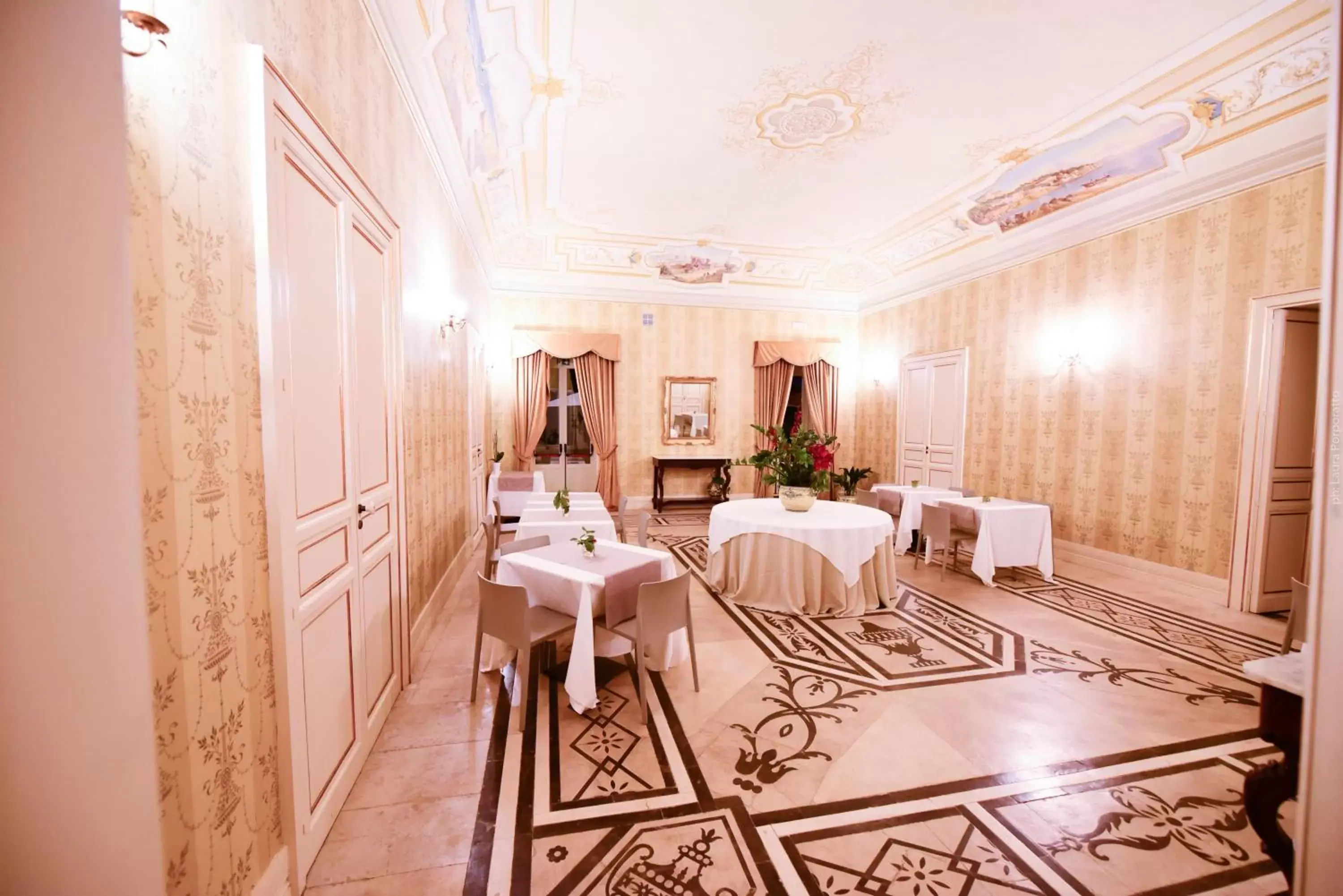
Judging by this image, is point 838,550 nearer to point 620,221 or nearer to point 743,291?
point 620,221

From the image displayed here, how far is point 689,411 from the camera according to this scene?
866 centimetres

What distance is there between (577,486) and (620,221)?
13.9 ft

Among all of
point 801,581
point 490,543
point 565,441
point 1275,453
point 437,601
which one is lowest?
point 437,601

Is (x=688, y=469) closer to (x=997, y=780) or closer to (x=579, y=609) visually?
(x=579, y=609)

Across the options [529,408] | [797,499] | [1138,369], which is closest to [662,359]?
[529,408]

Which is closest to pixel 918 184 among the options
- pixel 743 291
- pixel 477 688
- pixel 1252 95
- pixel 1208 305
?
pixel 1252 95

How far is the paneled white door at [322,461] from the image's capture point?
1510 mm

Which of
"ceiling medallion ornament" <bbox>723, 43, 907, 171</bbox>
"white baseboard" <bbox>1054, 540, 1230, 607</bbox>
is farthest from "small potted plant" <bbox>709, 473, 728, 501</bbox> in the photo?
"ceiling medallion ornament" <bbox>723, 43, 907, 171</bbox>

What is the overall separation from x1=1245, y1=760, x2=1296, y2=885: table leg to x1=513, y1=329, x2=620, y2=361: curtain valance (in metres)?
7.57

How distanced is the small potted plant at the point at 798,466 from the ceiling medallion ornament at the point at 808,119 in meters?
2.61

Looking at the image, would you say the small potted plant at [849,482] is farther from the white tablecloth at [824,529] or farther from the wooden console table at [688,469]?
the white tablecloth at [824,529]

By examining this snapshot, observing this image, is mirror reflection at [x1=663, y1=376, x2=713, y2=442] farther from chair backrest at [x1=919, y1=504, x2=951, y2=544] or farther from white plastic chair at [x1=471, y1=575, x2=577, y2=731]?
white plastic chair at [x1=471, y1=575, x2=577, y2=731]

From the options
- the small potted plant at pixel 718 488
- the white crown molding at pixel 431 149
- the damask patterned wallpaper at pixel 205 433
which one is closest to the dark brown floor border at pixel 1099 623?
the damask patterned wallpaper at pixel 205 433

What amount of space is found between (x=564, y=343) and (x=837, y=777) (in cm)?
699
